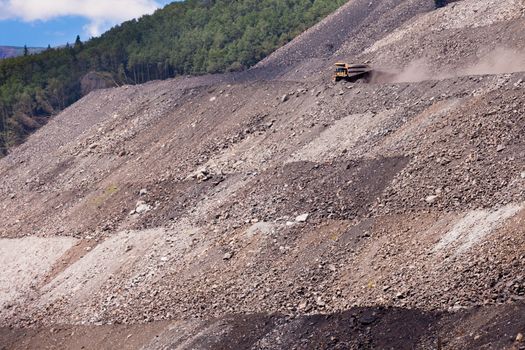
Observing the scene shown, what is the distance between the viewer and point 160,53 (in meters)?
61.5

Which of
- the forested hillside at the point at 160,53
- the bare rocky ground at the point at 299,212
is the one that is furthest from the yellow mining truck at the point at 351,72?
the forested hillside at the point at 160,53

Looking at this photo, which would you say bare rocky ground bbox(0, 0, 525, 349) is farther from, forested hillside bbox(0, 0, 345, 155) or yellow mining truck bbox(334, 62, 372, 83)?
forested hillside bbox(0, 0, 345, 155)

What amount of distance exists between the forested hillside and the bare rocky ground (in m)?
14.7

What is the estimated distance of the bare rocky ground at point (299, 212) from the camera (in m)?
19.8

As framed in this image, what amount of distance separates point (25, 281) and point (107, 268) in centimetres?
363

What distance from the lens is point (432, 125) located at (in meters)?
27.1

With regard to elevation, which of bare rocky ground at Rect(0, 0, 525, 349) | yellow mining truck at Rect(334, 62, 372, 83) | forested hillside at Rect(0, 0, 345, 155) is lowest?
bare rocky ground at Rect(0, 0, 525, 349)

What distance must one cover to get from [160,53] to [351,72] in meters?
27.6

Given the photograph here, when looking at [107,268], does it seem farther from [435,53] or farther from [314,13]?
[314,13]

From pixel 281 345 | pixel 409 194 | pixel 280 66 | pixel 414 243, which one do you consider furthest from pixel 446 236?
pixel 280 66

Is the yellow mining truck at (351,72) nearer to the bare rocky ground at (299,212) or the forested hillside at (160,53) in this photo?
the bare rocky ground at (299,212)

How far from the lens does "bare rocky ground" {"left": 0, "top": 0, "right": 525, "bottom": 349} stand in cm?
1983

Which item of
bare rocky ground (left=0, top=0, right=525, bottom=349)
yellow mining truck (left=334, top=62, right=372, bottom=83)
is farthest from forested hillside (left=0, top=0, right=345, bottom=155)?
yellow mining truck (left=334, top=62, right=372, bottom=83)

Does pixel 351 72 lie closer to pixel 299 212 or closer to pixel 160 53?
pixel 299 212
